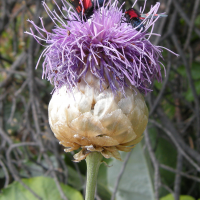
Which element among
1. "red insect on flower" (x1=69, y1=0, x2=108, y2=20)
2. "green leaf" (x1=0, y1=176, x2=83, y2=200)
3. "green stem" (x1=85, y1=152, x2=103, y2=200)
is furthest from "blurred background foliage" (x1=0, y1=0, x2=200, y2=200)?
"red insect on flower" (x1=69, y1=0, x2=108, y2=20)

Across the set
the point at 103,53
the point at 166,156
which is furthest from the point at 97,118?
the point at 166,156

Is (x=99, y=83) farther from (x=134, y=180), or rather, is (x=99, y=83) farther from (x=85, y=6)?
(x=134, y=180)

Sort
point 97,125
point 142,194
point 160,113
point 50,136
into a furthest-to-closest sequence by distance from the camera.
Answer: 1. point 142,194
2. point 50,136
3. point 160,113
4. point 97,125

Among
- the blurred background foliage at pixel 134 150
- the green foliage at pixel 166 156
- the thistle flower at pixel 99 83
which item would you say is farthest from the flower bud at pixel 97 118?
the green foliage at pixel 166 156

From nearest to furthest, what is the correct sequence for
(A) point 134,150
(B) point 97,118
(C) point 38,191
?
(B) point 97,118 < (C) point 38,191 < (A) point 134,150

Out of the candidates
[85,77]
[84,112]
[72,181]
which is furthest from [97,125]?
[72,181]

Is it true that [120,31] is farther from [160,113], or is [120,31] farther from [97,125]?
[160,113]

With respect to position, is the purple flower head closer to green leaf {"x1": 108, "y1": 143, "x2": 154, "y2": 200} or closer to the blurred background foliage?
the blurred background foliage
